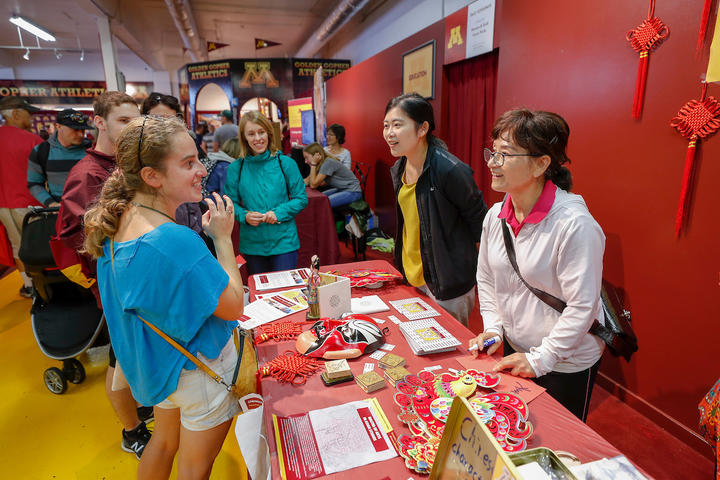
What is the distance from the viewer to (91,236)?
112 cm

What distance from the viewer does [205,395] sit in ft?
3.98

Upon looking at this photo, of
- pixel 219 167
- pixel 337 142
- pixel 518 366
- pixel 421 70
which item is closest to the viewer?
pixel 518 366

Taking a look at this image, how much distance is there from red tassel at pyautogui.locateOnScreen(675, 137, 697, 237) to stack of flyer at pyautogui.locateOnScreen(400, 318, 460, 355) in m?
1.41

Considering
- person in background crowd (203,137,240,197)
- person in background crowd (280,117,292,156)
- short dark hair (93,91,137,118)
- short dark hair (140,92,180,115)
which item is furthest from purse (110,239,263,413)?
person in background crowd (280,117,292,156)

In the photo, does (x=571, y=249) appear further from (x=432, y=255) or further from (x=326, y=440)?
(x=326, y=440)

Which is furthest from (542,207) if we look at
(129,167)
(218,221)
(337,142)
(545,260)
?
(337,142)

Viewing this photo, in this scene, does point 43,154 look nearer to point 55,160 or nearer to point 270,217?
point 55,160

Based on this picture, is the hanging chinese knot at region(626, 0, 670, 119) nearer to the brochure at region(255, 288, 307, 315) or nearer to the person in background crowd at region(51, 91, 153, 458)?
the brochure at region(255, 288, 307, 315)

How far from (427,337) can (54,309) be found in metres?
2.79

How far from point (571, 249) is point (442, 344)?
1.76 ft

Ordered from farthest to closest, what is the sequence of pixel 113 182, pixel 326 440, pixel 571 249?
1. pixel 571 249
2. pixel 113 182
3. pixel 326 440

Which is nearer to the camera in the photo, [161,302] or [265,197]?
[161,302]

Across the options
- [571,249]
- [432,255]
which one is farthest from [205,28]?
[571,249]

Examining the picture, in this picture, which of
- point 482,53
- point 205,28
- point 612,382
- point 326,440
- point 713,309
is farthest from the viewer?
point 205,28
